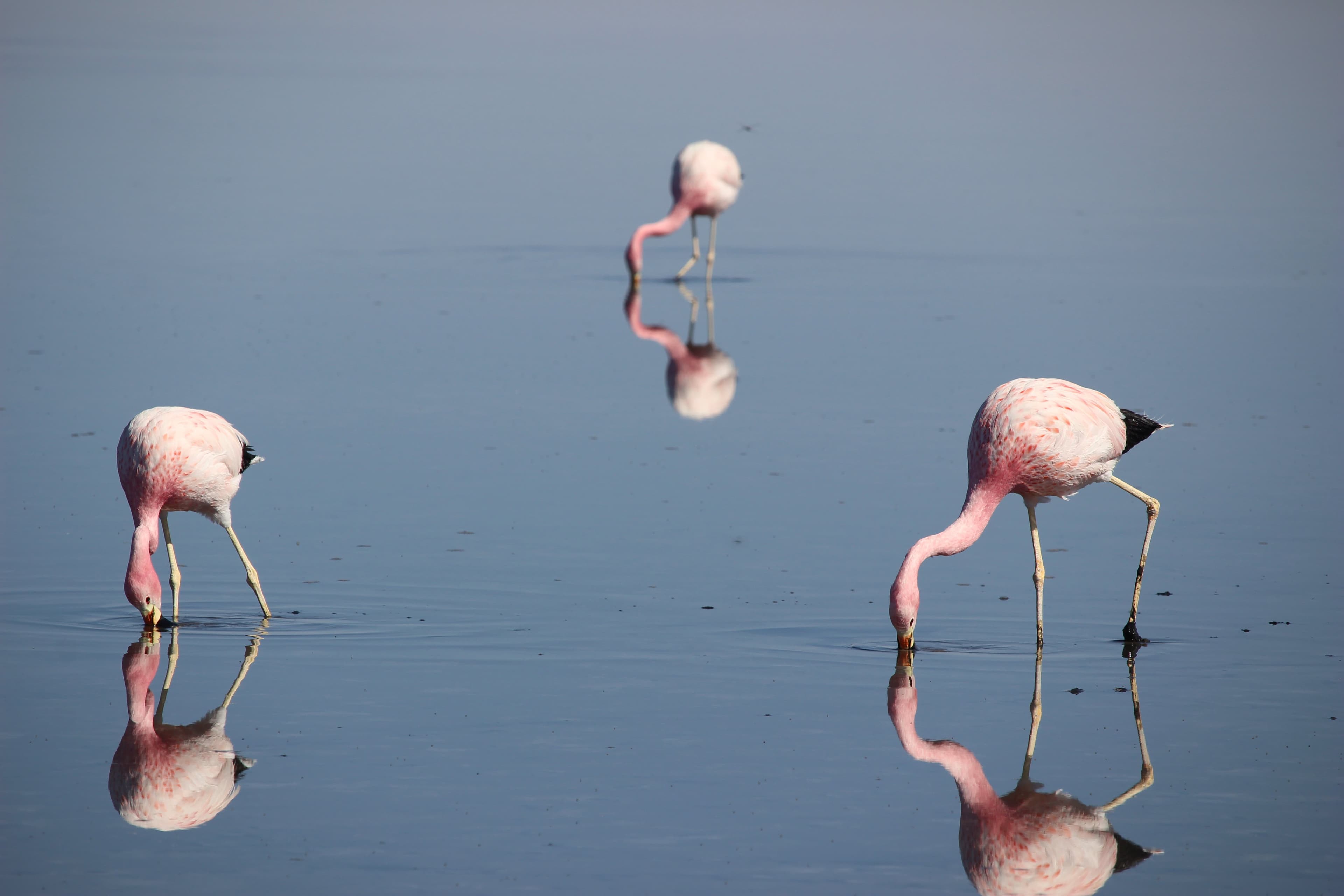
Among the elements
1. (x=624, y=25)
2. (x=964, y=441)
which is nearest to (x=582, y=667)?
(x=964, y=441)

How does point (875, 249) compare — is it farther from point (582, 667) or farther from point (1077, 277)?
point (582, 667)

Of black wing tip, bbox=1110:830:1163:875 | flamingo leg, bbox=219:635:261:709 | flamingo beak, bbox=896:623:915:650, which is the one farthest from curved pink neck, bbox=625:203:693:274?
black wing tip, bbox=1110:830:1163:875

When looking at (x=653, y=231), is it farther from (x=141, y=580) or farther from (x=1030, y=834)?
(x=1030, y=834)

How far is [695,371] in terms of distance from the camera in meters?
16.3

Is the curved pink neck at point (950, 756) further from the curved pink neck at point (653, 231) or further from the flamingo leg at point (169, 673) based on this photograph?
the curved pink neck at point (653, 231)

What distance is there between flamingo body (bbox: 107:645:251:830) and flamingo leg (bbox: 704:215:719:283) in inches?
541

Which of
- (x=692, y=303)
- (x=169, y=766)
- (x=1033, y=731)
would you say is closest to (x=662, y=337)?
(x=692, y=303)

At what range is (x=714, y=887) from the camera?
6.50 meters

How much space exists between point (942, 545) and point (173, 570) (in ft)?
13.7

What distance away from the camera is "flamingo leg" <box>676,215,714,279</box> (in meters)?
22.5

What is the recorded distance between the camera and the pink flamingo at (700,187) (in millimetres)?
23250

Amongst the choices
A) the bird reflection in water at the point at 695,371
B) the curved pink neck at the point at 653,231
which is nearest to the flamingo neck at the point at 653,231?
the curved pink neck at the point at 653,231

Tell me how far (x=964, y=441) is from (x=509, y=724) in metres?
6.35

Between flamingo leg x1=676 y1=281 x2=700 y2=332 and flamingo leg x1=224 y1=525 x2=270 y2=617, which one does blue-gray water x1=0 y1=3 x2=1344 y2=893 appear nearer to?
flamingo leg x1=224 y1=525 x2=270 y2=617
